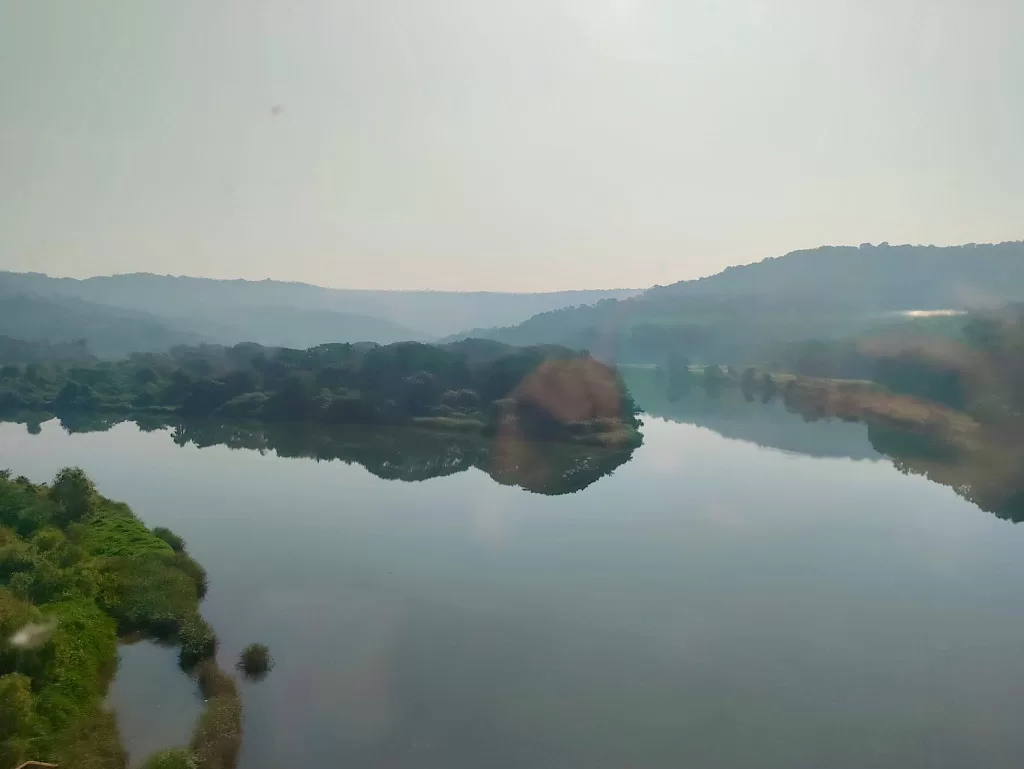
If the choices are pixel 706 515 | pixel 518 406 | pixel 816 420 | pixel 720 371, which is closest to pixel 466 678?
pixel 706 515

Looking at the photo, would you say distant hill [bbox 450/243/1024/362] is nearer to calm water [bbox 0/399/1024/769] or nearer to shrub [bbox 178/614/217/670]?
calm water [bbox 0/399/1024/769]

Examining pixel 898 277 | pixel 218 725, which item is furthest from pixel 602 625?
pixel 898 277

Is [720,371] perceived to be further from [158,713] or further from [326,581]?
[158,713]

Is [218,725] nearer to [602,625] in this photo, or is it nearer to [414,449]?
[602,625]

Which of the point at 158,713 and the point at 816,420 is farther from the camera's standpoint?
the point at 816,420

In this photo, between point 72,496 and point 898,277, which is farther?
point 898,277
